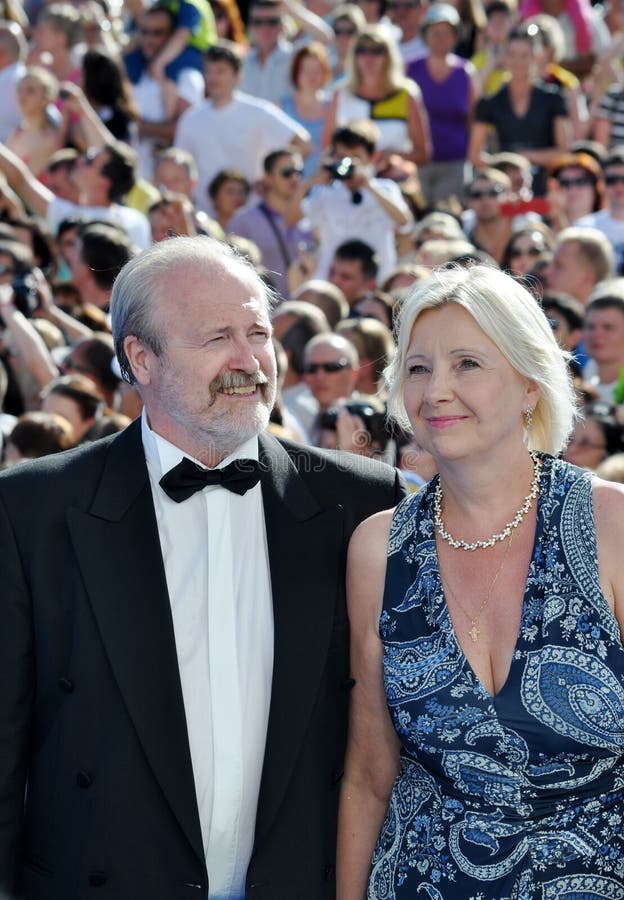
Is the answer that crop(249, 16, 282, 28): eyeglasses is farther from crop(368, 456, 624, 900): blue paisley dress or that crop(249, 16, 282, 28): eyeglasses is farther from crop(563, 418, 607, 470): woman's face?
crop(368, 456, 624, 900): blue paisley dress

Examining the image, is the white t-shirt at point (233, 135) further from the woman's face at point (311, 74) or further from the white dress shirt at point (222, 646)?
the white dress shirt at point (222, 646)

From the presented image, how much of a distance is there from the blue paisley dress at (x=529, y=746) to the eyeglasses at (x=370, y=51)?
26.1ft

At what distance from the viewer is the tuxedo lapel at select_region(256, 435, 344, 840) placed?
3.36 m

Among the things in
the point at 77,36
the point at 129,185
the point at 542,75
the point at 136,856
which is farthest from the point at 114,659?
the point at 77,36

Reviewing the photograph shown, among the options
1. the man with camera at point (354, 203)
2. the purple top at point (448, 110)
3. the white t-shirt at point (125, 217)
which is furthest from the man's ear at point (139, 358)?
the purple top at point (448, 110)

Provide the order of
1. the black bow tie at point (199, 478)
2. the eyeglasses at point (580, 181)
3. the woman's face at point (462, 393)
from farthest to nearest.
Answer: the eyeglasses at point (580, 181) → the black bow tie at point (199, 478) → the woman's face at point (462, 393)

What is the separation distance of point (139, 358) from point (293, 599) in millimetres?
677

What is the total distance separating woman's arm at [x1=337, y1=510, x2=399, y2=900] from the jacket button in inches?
A: 24.9

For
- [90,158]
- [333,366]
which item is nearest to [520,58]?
[90,158]

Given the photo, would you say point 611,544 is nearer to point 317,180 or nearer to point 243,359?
point 243,359

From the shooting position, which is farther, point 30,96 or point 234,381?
point 30,96

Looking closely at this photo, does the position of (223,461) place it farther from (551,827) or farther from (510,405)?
(551,827)

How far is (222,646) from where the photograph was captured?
11.1 feet

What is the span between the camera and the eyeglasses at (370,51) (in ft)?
35.6
